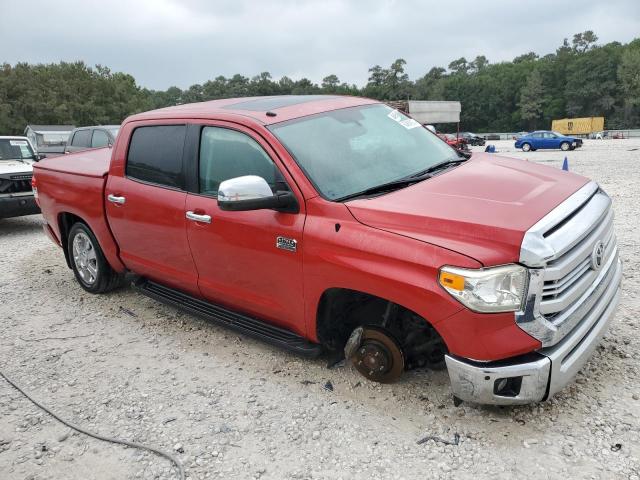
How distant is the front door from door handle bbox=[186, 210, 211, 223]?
0.05 feet

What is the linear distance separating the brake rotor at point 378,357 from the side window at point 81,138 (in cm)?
1286

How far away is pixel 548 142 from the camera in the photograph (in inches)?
1351

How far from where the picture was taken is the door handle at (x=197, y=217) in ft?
12.2

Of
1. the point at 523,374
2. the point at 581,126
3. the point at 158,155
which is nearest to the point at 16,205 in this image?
the point at 158,155

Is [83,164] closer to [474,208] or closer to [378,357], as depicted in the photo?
[378,357]

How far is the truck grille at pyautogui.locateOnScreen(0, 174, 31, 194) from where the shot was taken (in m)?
9.08

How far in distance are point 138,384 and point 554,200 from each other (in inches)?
117

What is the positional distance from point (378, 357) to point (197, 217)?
64.7 inches

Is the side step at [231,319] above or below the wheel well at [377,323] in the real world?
below

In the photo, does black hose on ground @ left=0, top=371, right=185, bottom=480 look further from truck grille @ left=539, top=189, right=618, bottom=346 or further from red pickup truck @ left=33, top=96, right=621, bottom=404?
truck grille @ left=539, top=189, right=618, bottom=346

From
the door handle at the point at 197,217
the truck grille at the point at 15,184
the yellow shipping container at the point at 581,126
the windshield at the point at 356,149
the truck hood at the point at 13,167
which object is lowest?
the yellow shipping container at the point at 581,126

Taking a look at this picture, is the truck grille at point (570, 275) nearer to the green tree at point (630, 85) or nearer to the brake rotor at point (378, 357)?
the brake rotor at point (378, 357)

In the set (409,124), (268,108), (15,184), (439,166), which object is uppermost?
(268,108)

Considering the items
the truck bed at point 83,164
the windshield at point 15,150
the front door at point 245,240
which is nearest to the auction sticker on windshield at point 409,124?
the front door at point 245,240
